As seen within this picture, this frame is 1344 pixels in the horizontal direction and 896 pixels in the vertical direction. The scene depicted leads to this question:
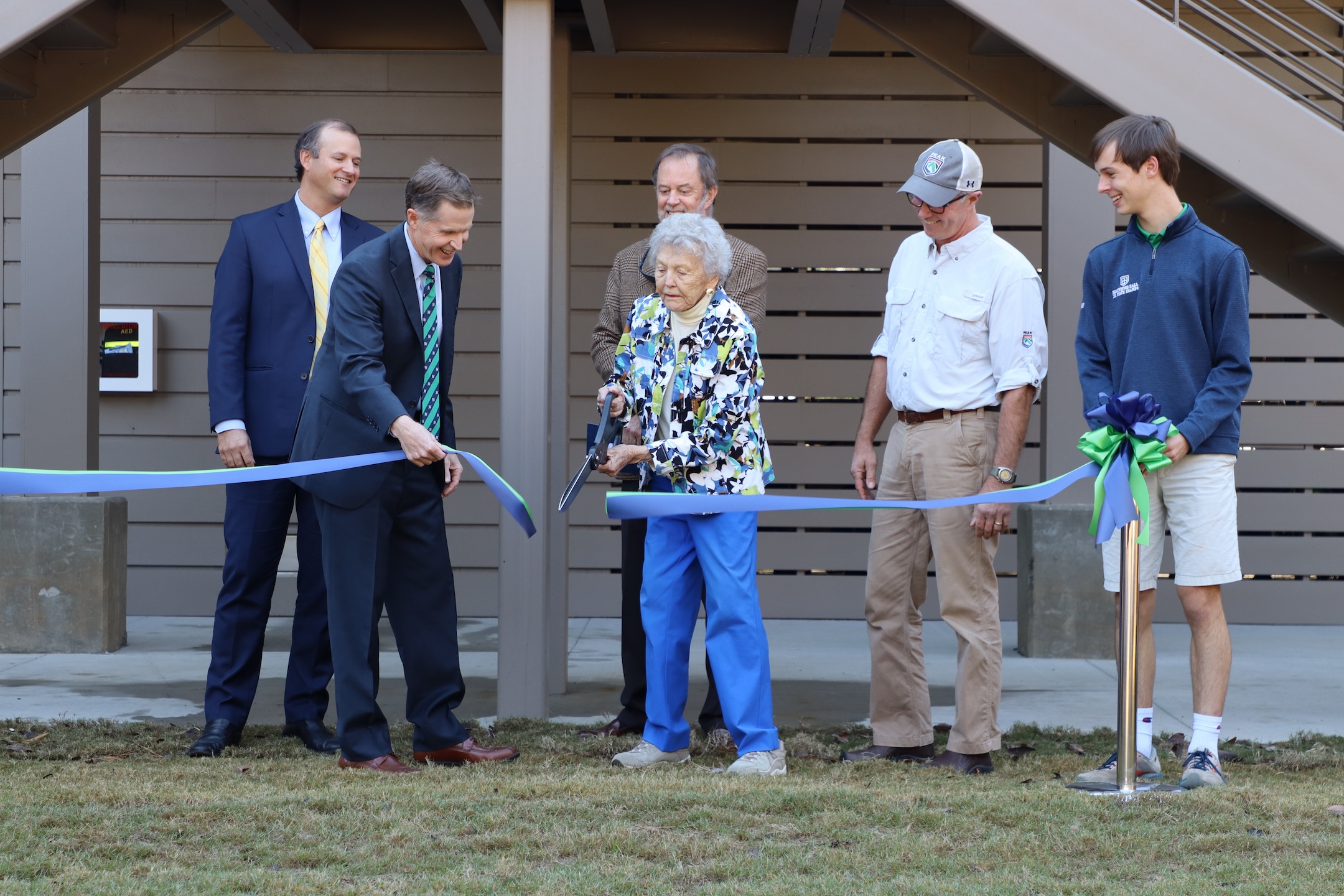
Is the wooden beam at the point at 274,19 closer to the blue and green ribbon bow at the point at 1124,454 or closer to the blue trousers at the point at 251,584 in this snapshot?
the blue trousers at the point at 251,584

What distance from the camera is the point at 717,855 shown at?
310 cm

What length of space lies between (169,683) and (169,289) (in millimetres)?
3196

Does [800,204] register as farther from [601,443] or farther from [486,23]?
[601,443]

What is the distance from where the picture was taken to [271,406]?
4.61m

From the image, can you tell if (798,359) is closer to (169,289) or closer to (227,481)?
(169,289)

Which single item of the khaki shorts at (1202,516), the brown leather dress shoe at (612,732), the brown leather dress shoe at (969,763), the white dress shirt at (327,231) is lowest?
the brown leather dress shoe at (612,732)

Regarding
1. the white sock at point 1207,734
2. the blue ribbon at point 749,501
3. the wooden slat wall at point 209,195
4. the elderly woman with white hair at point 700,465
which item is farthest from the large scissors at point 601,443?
the wooden slat wall at point 209,195

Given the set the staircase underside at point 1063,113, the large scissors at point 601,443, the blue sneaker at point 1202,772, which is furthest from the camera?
the staircase underside at point 1063,113

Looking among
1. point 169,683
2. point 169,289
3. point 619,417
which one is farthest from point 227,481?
point 169,289

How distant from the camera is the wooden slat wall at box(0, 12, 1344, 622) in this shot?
814 cm

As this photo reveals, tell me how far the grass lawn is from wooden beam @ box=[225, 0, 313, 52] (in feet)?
11.5

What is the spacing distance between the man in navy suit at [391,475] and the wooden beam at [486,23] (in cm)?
175

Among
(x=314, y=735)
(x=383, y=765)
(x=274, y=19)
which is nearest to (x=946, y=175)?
(x=383, y=765)

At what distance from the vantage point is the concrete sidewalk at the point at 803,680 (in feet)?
17.1
